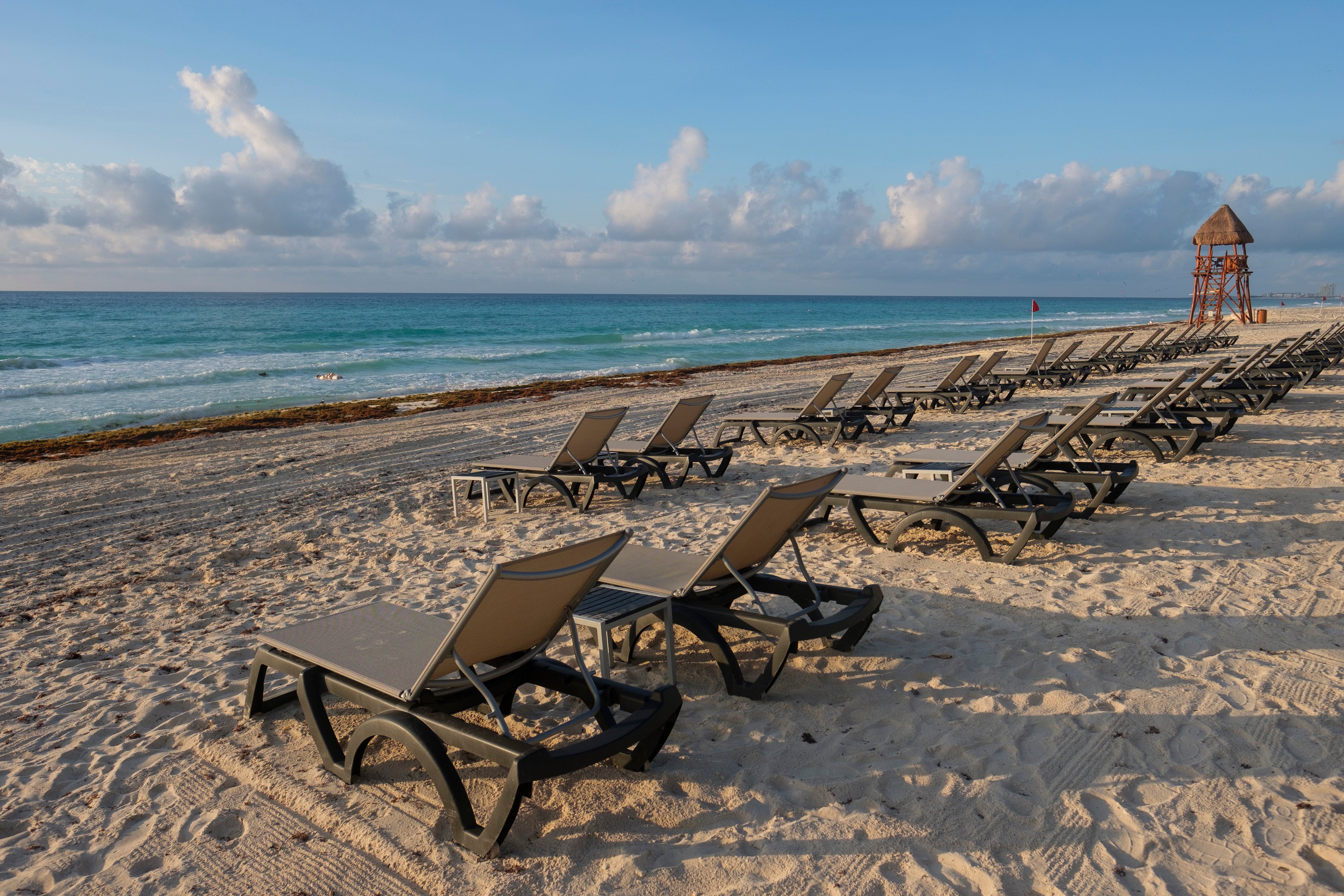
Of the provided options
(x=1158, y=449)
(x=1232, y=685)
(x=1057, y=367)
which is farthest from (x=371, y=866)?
(x=1057, y=367)

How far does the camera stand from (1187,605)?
178 inches

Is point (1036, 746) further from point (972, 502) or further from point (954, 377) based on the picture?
point (954, 377)

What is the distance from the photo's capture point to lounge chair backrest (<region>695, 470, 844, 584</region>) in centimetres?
367

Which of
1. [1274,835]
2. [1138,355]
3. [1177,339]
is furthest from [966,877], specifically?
[1177,339]

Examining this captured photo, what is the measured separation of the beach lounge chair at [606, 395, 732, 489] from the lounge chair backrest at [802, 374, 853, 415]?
203 centimetres

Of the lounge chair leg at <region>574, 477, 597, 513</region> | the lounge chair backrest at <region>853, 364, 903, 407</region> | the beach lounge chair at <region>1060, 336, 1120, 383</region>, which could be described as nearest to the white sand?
the lounge chair leg at <region>574, 477, 597, 513</region>

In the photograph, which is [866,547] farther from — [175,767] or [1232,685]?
[175,767]

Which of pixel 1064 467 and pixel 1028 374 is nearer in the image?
pixel 1064 467

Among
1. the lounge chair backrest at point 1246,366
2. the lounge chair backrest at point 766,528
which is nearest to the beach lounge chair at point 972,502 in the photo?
the lounge chair backrest at point 766,528

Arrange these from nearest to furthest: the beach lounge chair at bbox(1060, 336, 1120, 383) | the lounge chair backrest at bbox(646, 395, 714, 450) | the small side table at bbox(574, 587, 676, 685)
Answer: the small side table at bbox(574, 587, 676, 685), the lounge chair backrest at bbox(646, 395, 714, 450), the beach lounge chair at bbox(1060, 336, 1120, 383)

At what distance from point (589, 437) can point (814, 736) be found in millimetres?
4582

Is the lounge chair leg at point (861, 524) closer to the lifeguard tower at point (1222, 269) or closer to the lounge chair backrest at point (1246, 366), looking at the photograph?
the lounge chair backrest at point (1246, 366)

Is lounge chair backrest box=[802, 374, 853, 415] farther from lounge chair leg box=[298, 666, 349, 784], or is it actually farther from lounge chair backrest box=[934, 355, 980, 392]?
lounge chair leg box=[298, 666, 349, 784]

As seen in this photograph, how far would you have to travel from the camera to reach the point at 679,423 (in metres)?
8.36
